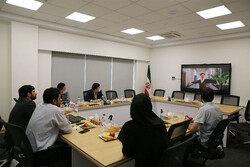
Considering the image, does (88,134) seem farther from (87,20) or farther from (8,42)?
(8,42)

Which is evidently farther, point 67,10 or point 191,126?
point 67,10

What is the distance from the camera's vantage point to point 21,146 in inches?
66.1

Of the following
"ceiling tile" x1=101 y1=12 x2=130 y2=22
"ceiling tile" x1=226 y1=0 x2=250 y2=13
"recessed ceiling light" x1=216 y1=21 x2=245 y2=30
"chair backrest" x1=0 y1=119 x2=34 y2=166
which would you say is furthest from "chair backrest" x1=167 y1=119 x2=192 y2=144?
"recessed ceiling light" x1=216 y1=21 x2=245 y2=30

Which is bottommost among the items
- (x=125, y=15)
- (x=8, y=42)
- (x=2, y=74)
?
(x=2, y=74)

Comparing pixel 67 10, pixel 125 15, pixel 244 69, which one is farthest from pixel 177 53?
pixel 67 10

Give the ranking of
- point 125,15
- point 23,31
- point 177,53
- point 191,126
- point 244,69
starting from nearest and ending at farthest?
point 191,126
point 125,15
point 23,31
point 244,69
point 177,53

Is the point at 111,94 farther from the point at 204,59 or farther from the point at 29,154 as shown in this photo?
the point at 29,154

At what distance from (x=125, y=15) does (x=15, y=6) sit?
2352mm

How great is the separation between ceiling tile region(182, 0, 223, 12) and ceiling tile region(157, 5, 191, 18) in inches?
4.9

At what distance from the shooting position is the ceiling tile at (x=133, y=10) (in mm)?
3324

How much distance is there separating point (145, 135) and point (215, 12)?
3.39 meters

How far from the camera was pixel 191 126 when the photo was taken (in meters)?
2.24

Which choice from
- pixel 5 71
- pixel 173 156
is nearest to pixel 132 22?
pixel 5 71

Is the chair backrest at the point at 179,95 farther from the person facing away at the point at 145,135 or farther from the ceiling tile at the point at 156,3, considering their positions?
the person facing away at the point at 145,135
